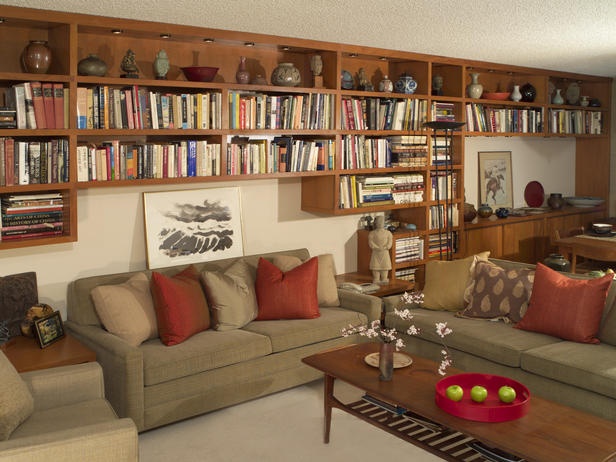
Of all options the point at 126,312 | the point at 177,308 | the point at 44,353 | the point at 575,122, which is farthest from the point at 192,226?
the point at 575,122

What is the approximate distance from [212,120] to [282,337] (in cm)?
156

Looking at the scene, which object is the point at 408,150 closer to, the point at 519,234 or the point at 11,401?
the point at 519,234

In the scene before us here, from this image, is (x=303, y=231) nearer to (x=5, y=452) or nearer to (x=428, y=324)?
(x=428, y=324)

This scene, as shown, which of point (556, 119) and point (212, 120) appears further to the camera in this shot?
point (556, 119)

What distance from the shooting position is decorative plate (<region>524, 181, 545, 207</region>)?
809 centimetres

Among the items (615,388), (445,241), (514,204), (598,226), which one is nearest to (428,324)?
(615,388)

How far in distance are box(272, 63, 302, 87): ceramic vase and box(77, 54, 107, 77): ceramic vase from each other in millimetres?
1340

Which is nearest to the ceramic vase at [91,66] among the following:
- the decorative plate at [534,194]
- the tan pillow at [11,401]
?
the tan pillow at [11,401]

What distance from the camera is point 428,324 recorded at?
4914mm

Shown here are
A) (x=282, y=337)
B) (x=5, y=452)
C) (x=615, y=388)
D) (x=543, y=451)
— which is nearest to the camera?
(x=5, y=452)

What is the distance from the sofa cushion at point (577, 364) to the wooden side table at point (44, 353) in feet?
8.29

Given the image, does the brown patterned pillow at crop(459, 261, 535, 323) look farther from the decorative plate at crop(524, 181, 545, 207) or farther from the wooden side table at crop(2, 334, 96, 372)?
the decorative plate at crop(524, 181, 545, 207)

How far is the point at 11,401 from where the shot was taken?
3.13m

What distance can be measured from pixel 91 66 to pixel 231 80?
1194 mm
